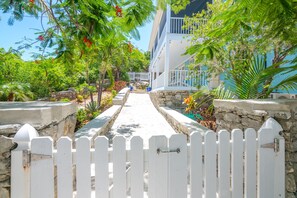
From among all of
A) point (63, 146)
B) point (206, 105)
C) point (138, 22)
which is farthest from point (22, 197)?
point (206, 105)

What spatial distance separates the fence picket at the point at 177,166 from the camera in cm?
218

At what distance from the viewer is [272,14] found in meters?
2.66

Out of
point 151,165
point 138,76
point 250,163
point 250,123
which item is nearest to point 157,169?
point 151,165

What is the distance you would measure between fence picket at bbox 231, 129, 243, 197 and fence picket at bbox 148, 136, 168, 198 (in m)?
0.81

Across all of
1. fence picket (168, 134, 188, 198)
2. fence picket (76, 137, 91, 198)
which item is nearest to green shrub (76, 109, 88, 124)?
fence picket (76, 137, 91, 198)

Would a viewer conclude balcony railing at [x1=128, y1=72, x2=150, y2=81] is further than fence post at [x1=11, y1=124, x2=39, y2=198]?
Yes

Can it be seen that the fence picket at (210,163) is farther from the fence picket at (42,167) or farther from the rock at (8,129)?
the rock at (8,129)

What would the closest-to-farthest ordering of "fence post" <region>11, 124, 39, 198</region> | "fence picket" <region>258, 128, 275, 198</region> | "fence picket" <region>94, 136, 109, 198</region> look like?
"fence post" <region>11, 124, 39, 198</region> → "fence picket" <region>94, 136, 109, 198</region> → "fence picket" <region>258, 128, 275, 198</region>

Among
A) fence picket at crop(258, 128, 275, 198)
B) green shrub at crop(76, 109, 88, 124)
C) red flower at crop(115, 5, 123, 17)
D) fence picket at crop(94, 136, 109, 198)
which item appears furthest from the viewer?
green shrub at crop(76, 109, 88, 124)

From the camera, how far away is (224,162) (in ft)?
7.57

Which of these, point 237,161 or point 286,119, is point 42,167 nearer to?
point 237,161

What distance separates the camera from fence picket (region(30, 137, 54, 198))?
1953 mm

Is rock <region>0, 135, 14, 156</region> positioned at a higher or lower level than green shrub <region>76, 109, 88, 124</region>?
higher

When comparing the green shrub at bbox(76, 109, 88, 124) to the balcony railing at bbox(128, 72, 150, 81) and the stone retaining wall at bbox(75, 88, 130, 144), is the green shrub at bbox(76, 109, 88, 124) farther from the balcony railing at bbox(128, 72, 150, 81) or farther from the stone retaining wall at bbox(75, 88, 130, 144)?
the balcony railing at bbox(128, 72, 150, 81)
